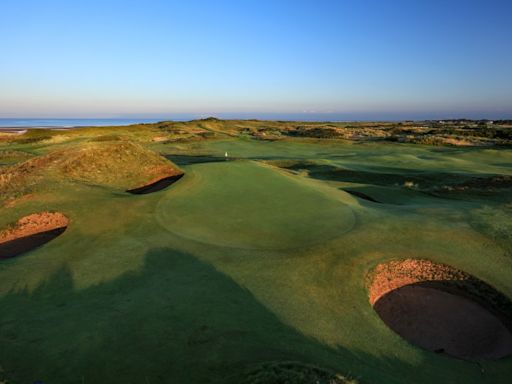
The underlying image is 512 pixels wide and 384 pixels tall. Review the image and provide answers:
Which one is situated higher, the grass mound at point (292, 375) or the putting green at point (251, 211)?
the putting green at point (251, 211)

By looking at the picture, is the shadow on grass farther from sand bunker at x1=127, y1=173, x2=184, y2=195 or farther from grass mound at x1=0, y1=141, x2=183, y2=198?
grass mound at x1=0, y1=141, x2=183, y2=198

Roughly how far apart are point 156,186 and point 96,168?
3816 millimetres

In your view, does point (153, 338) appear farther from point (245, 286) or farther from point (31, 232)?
point (31, 232)

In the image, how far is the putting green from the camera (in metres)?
11.1

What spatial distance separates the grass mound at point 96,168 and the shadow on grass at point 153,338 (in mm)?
11265

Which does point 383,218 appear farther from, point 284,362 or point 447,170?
point 447,170

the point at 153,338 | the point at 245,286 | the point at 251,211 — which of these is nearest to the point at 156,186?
the point at 251,211

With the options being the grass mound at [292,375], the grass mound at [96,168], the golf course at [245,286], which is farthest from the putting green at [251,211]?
the grass mound at [292,375]

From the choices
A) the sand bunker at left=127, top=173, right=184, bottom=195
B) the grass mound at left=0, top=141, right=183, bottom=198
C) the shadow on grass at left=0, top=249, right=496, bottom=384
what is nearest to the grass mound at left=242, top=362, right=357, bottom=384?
the shadow on grass at left=0, top=249, right=496, bottom=384

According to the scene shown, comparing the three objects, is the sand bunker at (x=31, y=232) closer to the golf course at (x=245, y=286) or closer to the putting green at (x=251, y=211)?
the golf course at (x=245, y=286)

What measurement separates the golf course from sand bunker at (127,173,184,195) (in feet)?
4.08

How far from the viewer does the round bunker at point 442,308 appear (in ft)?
26.0

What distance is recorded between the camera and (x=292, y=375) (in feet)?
16.3

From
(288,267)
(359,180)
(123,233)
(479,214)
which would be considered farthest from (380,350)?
(359,180)
